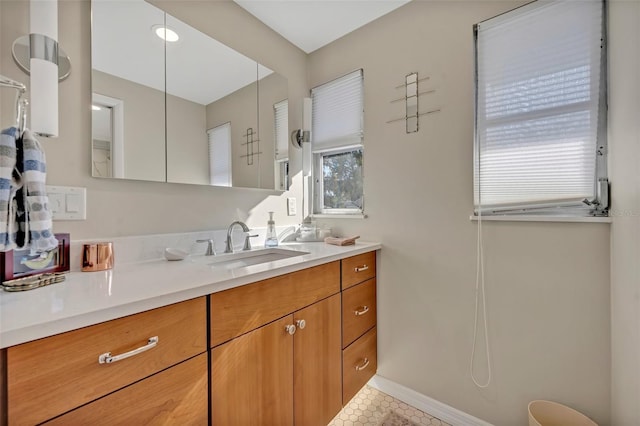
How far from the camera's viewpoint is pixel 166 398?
744mm

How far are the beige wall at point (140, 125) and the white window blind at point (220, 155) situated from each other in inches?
10.0

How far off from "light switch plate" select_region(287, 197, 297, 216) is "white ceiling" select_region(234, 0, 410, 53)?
1.18 m

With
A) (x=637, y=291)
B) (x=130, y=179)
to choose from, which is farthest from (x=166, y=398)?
(x=637, y=291)

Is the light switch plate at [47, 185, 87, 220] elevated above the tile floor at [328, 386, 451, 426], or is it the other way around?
the light switch plate at [47, 185, 87, 220]

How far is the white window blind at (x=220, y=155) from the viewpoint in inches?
59.2

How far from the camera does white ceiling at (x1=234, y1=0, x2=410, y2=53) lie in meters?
1.65

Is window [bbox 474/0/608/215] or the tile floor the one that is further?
the tile floor

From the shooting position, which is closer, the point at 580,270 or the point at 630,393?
the point at 630,393

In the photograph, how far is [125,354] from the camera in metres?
0.66

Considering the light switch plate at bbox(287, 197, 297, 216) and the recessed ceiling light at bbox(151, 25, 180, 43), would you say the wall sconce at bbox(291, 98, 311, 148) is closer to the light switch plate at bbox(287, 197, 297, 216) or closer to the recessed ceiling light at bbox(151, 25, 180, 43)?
the light switch plate at bbox(287, 197, 297, 216)

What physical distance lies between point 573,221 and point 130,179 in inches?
76.5

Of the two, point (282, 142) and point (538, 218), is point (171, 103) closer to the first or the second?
point (282, 142)

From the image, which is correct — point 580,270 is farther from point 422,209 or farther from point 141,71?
point 141,71

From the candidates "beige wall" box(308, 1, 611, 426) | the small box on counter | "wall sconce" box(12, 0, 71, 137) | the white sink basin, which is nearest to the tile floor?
"beige wall" box(308, 1, 611, 426)
